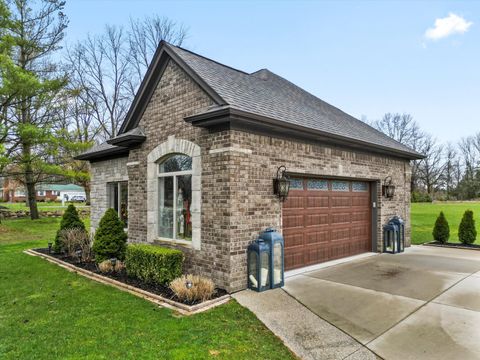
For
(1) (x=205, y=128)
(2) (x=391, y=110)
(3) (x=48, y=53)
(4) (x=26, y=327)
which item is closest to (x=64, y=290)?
(4) (x=26, y=327)

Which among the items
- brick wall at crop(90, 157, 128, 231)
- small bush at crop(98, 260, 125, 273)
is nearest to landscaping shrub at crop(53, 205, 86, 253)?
brick wall at crop(90, 157, 128, 231)

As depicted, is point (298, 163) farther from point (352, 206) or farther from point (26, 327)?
point (26, 327)

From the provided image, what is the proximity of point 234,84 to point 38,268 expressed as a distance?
7323 millimetres

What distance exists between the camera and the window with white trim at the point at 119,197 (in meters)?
11.1

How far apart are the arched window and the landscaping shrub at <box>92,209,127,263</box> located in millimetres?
1375

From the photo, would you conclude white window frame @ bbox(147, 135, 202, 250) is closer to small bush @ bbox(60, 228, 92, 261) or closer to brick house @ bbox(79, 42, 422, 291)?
brick house @ bbox(79, 42, 422, 291)

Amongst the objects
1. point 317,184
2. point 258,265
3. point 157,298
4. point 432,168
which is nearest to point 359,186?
point 317,184

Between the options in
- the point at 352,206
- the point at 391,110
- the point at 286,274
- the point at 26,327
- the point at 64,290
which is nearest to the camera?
the point at 26,327

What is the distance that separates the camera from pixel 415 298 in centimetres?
568

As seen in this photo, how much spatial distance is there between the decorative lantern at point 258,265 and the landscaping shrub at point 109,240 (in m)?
4.12

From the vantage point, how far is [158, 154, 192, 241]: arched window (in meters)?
7.30

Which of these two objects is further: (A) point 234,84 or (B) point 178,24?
(B) point 178,24

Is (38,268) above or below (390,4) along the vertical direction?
below

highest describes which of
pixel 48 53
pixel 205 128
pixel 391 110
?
pixel 391 110
